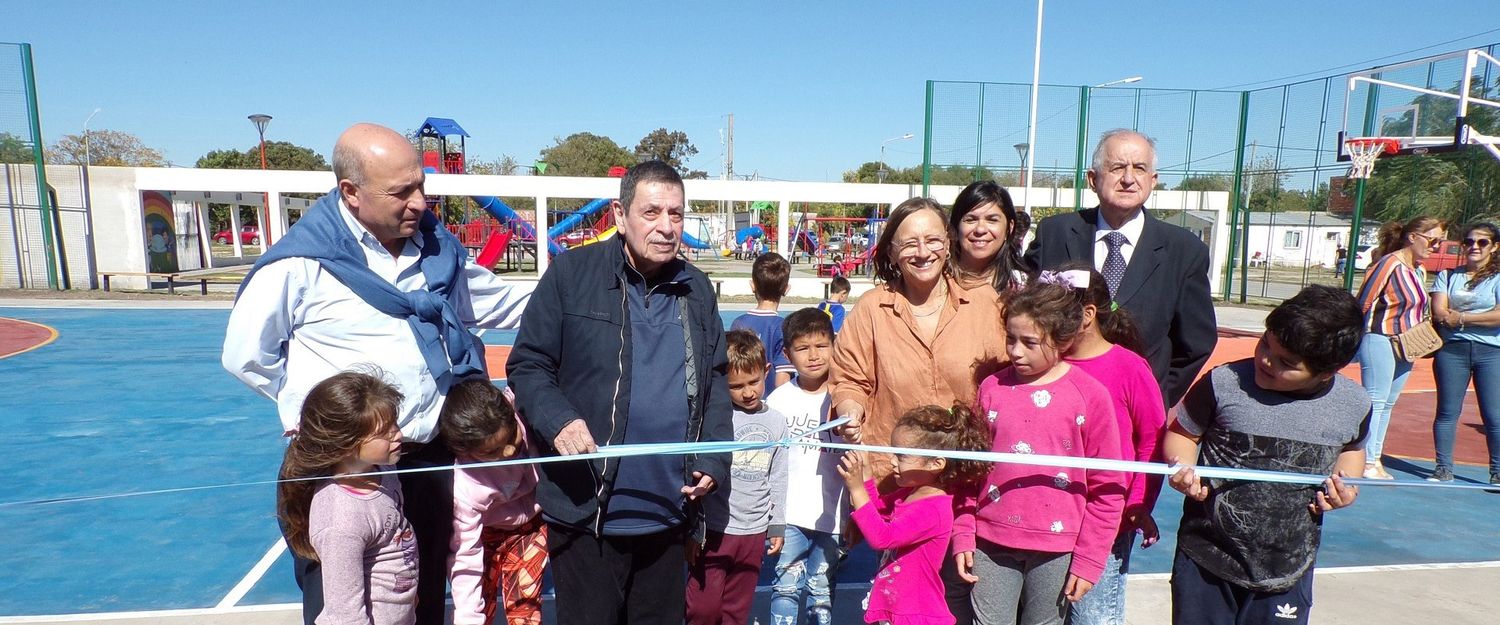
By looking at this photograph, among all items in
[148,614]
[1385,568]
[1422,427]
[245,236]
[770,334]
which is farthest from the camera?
[245,236]

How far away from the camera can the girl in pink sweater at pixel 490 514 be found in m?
2.67

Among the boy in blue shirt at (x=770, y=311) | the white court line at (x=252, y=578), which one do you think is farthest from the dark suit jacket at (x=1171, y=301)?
the white court line at (x=252, y=578)

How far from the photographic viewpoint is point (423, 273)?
2.69 meters

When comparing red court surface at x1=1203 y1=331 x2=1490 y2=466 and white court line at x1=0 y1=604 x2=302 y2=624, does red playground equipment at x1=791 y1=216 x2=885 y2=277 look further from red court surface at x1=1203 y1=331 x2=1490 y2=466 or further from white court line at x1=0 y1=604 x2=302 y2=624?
white court line at x1=0 y1=604 x2=302 y2=624

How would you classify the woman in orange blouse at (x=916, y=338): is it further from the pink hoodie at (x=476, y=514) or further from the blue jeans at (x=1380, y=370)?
the blue jeans at (x=1380, y=370)

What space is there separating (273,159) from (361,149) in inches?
2449

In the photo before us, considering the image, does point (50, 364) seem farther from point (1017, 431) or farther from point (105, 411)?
point (1017, 431)

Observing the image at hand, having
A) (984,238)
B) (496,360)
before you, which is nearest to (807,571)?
(984,238)

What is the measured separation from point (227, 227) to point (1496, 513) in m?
63.4

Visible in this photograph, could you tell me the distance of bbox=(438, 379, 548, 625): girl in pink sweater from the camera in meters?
2.67

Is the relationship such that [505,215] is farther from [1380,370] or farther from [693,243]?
[1380,370]

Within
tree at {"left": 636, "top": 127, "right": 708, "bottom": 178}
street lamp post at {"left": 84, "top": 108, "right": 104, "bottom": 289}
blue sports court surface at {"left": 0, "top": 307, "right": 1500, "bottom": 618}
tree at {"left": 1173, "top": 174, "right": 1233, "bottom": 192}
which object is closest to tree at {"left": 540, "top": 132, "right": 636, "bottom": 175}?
tree at {"left": 636, "top": 127, "right": 708, "bottom": 178}

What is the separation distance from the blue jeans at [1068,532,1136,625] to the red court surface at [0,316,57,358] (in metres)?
14.1

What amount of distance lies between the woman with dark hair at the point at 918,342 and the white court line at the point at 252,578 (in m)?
2.90
